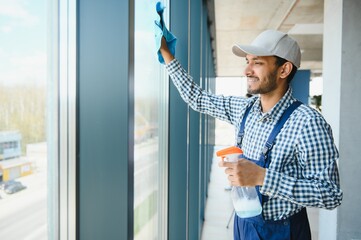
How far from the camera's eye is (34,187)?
81 cm

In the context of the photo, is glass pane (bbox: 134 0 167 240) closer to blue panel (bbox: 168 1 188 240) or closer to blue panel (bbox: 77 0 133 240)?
blue panel (bbox: 168 1 188 240)

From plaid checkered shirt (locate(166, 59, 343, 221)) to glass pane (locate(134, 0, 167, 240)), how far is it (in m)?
0.53

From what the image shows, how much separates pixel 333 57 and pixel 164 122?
7.45ft

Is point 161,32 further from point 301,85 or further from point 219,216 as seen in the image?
point 301,85

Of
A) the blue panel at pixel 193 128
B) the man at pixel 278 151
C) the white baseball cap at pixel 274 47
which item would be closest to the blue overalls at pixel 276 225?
the man at pixel 278 151

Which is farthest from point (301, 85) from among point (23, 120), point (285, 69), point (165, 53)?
point (23, 120)

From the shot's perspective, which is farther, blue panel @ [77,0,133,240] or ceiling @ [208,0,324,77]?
ceiling @ [208,0,324,77]

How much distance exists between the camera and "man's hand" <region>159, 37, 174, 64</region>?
172cm

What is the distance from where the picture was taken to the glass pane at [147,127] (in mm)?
1494

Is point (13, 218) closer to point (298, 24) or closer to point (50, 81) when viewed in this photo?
point (50, 81)

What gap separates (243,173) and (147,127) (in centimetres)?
64

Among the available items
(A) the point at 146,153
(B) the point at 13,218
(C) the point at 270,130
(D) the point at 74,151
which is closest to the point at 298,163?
(C) the point at 270,130

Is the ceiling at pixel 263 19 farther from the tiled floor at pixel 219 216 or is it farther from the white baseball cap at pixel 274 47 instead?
the white baseball cap at pixel 274 47

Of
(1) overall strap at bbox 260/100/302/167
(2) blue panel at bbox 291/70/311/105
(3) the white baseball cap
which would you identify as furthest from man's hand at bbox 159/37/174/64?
(2) blue panel at bbox 291/70/311/105
